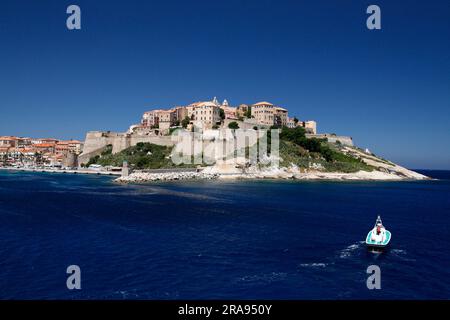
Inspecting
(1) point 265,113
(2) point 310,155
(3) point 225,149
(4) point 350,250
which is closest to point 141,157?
(3) point 225,149

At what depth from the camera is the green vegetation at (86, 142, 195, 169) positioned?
8125 cm

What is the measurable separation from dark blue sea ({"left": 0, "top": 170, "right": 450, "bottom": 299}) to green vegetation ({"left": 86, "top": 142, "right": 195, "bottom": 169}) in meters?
40.6

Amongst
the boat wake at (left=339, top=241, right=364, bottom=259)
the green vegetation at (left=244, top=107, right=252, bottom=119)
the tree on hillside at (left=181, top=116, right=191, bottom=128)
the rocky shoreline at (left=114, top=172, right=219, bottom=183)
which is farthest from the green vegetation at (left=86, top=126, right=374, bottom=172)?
the boat wake at (left=339, top=241, right=364, bottom=259)

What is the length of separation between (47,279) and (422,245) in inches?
870

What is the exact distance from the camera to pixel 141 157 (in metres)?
84.6

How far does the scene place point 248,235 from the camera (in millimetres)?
26172

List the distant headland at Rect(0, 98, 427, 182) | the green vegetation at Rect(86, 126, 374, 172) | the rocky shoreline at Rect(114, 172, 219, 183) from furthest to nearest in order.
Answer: the green vegetation at Rect(86, 126, 374, 172) < the distant headland at Rect(0, 98, 427, 182) < the rocky shoreline at Rect(114, 172, 219, 183)

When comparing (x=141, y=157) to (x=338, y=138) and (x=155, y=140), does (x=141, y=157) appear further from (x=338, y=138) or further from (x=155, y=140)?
(x=338, y=138)

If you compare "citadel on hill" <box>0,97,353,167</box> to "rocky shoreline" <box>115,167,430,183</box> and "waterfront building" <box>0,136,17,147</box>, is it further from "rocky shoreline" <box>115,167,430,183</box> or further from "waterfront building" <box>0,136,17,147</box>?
"waterfront building" <box>0,136,17,147</box>

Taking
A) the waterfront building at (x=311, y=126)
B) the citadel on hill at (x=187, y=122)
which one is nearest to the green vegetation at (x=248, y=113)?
the citadel on hill at (x=187, y=122)

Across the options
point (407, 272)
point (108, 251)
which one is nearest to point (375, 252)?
point (407, 272)

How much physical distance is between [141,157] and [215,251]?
65.5m

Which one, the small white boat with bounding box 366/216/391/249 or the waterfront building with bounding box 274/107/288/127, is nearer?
the small white boat with bounding box 366/216/391/249
